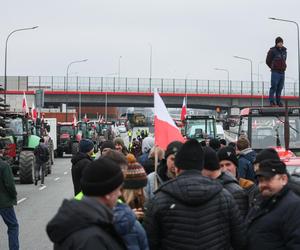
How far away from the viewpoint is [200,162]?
5.13 metres

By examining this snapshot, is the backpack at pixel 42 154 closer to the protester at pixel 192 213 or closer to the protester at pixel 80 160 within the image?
the protester at pixel 80 160

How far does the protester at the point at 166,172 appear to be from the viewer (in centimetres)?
674

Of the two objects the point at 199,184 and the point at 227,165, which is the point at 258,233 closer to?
the point at 199,184

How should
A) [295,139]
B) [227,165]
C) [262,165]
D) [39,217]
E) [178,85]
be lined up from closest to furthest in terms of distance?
[262,165] → [227,165] → [39,217] → [295,139] → [178,85]

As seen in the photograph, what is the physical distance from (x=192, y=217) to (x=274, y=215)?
60 cm

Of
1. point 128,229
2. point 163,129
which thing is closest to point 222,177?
point 163,129

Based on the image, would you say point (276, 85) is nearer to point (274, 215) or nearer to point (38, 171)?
point (38, 171)

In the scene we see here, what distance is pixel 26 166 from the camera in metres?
24.1

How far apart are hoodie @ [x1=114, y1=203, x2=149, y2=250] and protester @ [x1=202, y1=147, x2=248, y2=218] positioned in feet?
4.33

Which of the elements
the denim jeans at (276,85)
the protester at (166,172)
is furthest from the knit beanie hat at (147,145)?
the denim jeans at (276,85)

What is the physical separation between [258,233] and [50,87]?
77553 mm

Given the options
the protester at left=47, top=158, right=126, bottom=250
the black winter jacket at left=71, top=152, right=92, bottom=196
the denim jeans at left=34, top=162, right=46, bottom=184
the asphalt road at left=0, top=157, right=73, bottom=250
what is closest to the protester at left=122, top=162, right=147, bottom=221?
the protester at left=47, top=158, right=126, bottom=250

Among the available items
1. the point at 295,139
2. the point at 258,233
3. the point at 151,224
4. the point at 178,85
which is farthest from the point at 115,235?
the point at 178,85

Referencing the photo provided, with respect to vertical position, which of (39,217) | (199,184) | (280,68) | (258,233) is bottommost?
(39,217)
